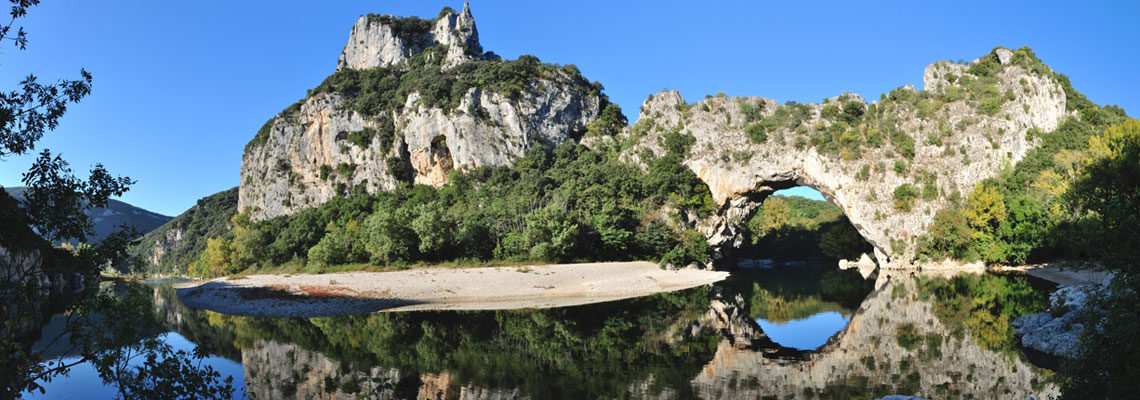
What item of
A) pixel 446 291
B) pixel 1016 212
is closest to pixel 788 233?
pixel 1016 212

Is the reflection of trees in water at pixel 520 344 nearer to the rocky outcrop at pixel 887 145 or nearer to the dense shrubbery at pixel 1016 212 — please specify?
the dense shrubbery at pixel 1016 212

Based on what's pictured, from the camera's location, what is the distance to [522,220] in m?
52.5

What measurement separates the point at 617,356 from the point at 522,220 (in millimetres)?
37694

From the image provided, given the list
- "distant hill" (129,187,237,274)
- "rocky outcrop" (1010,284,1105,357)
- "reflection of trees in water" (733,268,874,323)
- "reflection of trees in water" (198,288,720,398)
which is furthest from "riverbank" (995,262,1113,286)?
"distant hill" (129,187,237,274)

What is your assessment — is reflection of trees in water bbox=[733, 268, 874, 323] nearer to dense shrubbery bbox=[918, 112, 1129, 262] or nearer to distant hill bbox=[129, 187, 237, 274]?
dense shrubbery bbox=[918, 112, 1129, 262]

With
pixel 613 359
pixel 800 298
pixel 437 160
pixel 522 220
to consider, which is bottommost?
pixel 613 359

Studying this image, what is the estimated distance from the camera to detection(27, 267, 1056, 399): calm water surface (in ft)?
38.7

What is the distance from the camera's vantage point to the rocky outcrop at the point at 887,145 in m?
49.5

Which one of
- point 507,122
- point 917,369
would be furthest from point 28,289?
point 507,122

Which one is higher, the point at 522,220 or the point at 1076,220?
the point at 522,220

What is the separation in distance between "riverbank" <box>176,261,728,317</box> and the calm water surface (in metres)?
4.16

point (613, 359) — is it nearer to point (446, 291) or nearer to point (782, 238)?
point (446, 291)

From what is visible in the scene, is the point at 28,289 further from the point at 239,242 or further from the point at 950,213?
the point at 239,242

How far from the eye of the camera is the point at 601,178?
59.6 meters
